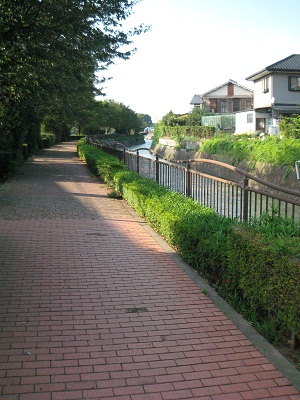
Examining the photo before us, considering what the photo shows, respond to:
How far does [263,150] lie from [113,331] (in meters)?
22.3

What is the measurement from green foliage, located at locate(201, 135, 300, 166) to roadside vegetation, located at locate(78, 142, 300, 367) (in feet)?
52.1

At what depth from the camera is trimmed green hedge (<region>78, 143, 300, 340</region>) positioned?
398cm

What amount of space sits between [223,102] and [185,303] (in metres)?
73.3

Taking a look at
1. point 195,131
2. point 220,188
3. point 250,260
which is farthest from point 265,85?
point 250,260

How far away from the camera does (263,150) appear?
83.8ft

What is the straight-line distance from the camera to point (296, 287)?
12.4ft

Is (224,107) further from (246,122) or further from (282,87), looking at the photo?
(282,87)

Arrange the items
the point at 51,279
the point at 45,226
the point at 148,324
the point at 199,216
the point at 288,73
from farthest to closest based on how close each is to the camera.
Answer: the point at 288,73 → the point at 45,226 → the point at 199,216 → the point at 51,279 → the point at 148,324

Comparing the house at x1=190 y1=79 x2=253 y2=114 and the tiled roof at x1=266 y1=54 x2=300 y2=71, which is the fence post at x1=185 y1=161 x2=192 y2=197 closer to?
the tiled roof at x1=266 y1=54 x2=300 y2=71

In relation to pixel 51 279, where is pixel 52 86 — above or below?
above

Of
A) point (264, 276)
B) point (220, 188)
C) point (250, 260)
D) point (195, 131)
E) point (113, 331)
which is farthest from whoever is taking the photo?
point (195, 131)

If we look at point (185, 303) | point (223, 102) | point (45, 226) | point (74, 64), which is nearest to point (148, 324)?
point (185, 303)

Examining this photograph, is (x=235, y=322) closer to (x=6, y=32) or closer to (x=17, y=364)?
(x=17, y=364)

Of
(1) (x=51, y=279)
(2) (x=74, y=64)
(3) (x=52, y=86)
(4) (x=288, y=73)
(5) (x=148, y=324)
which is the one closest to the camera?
(5) (x=148, y=324)
